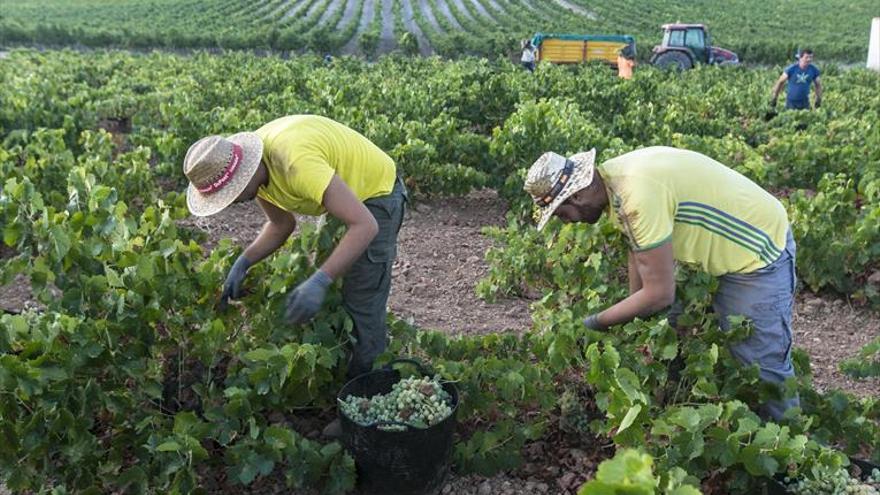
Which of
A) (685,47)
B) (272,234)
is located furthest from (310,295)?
(685,47)

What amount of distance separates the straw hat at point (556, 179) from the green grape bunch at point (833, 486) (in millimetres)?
1270

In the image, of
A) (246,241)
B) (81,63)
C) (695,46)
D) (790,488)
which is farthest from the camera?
(695,46)

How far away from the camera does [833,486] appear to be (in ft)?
9.02

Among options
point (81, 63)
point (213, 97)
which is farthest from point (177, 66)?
point (213, 97)

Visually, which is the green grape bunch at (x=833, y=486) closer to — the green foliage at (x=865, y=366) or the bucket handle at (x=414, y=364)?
the green foliage at (x=865, y=366)

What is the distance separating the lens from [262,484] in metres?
3.39

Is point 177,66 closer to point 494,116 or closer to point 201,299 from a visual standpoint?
point 494,116

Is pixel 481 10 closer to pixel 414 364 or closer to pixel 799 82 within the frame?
pixel 799 82

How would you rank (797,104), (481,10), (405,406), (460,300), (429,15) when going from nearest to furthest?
(405,406), (460,300), (797,104), (429,15), (481,10)

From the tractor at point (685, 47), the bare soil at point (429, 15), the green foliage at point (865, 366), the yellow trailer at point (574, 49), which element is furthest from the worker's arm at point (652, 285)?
the bare soil at point (429, 15)

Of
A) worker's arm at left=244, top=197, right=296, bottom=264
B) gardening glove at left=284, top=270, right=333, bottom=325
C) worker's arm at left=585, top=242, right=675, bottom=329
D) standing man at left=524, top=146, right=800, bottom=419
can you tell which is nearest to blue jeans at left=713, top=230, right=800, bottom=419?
standing man at left=524, top=146, right=800, bottom=419

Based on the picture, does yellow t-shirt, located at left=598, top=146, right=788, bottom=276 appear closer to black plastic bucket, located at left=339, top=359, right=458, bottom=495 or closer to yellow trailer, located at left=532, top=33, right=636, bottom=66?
black plastic bucket, located at left=339, top=359, right=458, bottom=495

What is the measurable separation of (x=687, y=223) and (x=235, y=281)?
1930mm

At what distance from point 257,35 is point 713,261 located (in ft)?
94.7
